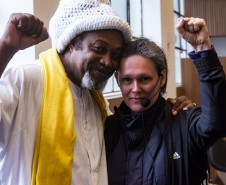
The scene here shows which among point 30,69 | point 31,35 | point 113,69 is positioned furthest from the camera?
point 113,69

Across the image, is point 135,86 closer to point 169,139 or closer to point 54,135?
point 169,139

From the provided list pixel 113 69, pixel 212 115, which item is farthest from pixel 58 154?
pixel 212 115

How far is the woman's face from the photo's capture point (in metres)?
1.34

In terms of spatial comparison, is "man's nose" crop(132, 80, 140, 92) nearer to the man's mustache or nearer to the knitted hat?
the man's mustache

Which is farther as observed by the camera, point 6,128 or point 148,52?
point 148,52

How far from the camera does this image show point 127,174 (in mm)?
1275

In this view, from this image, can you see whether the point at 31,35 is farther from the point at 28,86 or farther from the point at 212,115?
the point at 212,115

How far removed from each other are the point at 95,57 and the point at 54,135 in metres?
0.39

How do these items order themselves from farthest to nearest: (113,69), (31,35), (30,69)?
(113,69) → (30,69) → (31,35)

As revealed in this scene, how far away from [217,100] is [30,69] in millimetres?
770

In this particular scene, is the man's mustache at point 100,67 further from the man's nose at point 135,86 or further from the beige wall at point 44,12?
the beige wall at point 44,12

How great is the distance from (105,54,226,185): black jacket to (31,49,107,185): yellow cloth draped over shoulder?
10.6 inches

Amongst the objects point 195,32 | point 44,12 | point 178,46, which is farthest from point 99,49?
point 178,46

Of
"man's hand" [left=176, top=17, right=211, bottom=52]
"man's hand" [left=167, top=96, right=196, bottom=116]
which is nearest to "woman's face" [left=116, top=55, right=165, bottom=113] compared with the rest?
"man's hand" [left=167, top=96, right=196, bottom=116]
